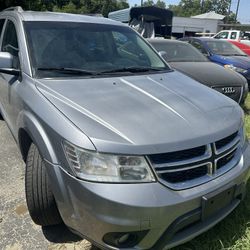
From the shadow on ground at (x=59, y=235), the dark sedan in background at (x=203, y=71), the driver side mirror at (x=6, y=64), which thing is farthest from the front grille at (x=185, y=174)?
the dark sedan in background at (x=203, y=71)

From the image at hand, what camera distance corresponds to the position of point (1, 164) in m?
4.16

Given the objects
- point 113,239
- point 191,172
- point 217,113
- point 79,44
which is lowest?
point 113,239

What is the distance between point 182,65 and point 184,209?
5.31 m

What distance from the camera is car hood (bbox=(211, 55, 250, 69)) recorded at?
9.19 m

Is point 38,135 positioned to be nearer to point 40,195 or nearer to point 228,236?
point 40,195

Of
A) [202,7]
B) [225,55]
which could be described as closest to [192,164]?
[225,55]

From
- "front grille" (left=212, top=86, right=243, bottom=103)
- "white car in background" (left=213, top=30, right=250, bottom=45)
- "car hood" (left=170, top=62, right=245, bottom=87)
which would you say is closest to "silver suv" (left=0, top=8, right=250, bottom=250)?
"car hood" (left=170, top=62, right=245, bottom=87)

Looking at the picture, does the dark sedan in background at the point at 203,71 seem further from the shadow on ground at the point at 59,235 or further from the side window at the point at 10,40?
the shadow on ground at the point at 59,235

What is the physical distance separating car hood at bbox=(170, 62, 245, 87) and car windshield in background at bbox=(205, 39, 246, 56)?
2.92 m

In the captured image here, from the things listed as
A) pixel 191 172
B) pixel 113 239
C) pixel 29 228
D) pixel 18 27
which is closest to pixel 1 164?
pixel 29 228

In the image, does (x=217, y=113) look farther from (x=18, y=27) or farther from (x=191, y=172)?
(x=18, y=27)

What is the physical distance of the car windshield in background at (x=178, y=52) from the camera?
7754mm

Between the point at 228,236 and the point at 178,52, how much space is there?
5.75 meters

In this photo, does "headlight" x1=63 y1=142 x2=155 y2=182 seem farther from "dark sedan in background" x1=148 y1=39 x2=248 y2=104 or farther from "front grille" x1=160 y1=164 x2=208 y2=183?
"dark sedan in background" x1=148 y1=39 x2=248 y2=104
